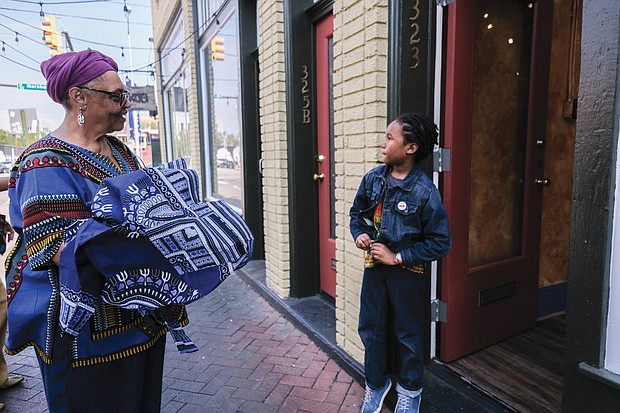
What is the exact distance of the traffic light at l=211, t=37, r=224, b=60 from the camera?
6.70 meters

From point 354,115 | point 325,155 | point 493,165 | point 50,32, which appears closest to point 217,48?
point 325,155

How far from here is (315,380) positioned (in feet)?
9.49

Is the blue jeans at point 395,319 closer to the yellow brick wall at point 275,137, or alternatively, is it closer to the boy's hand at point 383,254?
the boy's hand at point 383,254

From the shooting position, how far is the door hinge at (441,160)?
8.59 ft

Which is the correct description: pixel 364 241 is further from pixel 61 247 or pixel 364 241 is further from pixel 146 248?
pixel 61 247

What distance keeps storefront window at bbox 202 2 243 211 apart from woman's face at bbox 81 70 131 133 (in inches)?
151

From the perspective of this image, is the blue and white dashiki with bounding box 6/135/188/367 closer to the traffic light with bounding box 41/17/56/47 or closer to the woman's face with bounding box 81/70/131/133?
the woman's face with bounding box 81/70/131/133

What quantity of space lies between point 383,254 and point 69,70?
60.9 inches

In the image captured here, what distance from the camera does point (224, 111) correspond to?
22.9 ft

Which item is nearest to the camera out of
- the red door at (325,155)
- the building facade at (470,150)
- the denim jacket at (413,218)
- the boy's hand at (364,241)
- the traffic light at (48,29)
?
the building facade at (470,150)

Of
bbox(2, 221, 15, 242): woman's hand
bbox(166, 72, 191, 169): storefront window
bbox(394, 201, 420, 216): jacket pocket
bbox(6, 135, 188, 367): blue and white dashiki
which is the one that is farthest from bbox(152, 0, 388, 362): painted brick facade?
bbox(166, 72, 191, 169): storefront window

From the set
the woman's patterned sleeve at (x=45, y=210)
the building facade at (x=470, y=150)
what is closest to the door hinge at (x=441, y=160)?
the building facade at (x=470, y=150)

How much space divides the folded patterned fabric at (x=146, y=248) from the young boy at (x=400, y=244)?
1040 millimetres

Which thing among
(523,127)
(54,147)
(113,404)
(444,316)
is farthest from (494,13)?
(113,404)
